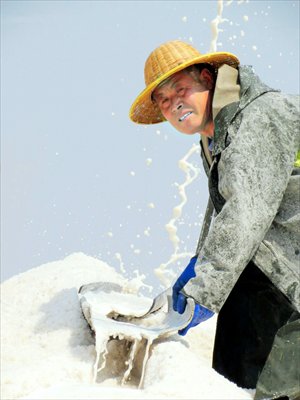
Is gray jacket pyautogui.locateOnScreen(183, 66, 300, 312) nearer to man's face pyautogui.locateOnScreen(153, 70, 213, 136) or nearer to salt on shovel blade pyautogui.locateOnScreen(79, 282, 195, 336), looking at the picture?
man's face pyautogui.locateOnScreen(153, 70, 213, 136)

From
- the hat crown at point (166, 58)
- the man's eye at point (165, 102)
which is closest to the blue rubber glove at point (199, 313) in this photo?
the man's eye at point (165, 102)

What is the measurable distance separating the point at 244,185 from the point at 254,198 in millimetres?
59

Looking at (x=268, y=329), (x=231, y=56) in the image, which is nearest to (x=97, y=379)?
(x=268, y=329)

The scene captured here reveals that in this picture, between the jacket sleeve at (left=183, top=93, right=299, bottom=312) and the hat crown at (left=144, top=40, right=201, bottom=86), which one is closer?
the jacket sleeve at (left=183, top=93, right=299, bottom=312)

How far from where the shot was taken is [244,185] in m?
2.71

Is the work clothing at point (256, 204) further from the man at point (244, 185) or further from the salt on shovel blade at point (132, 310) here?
the salt on shovel blade at point (132, 310)

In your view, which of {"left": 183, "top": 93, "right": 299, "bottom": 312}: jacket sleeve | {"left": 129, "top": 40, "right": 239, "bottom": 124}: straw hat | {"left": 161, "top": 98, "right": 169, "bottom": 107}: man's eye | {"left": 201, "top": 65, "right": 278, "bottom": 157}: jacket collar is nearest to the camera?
{"left": 183, "top": 93, "right": 299, "bottom": 312}: jacket sleeve

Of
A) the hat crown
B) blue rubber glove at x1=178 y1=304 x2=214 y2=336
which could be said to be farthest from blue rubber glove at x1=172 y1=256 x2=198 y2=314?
the hat crown

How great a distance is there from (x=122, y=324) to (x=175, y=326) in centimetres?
21

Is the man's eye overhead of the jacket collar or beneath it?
beneath

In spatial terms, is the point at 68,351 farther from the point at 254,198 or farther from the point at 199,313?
the point at 254,198

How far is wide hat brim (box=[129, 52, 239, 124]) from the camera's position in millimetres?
2957

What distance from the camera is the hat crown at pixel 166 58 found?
9.87ft

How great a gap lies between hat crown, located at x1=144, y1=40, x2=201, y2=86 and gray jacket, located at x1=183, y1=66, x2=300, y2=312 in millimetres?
285
